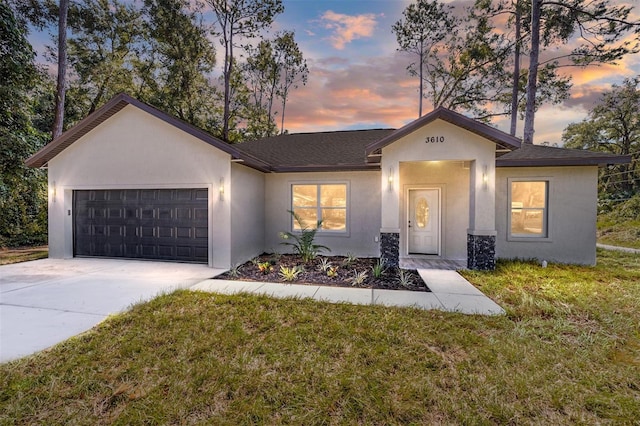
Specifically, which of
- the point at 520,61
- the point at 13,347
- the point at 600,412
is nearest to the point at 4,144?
the point at 13,347

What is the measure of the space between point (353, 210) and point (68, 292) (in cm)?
701

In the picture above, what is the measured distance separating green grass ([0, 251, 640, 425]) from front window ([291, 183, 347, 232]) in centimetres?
477

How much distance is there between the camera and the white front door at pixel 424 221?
8.73 meters

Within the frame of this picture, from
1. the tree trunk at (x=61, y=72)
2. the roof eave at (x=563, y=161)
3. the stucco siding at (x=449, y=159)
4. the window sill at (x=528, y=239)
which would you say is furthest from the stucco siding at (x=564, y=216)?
the tree trunk at (x=61, y=72)

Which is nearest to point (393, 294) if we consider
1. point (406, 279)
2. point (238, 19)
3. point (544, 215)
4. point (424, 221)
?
point (406, 279)

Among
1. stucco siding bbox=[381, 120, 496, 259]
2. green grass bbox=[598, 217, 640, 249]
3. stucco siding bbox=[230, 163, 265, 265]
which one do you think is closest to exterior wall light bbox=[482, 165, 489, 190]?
stucco siding bbox=[381, 120, 496, 259]

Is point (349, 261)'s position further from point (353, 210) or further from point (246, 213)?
point (246, 213)

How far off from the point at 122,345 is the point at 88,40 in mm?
20262

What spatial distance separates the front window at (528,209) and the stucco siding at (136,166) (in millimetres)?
8212

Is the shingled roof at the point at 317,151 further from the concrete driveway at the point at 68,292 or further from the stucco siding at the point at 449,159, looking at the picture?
the concrete driveway at the point at 68,292

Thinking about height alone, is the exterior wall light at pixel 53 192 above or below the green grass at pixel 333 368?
above

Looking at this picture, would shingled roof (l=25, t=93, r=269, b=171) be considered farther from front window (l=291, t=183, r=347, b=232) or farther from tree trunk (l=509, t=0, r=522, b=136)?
tree trunk (l=509, t=0, r=522, b=136)

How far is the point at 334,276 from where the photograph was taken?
653 centimetres

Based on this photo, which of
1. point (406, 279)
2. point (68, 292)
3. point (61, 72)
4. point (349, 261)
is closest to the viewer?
point (68, 292)
